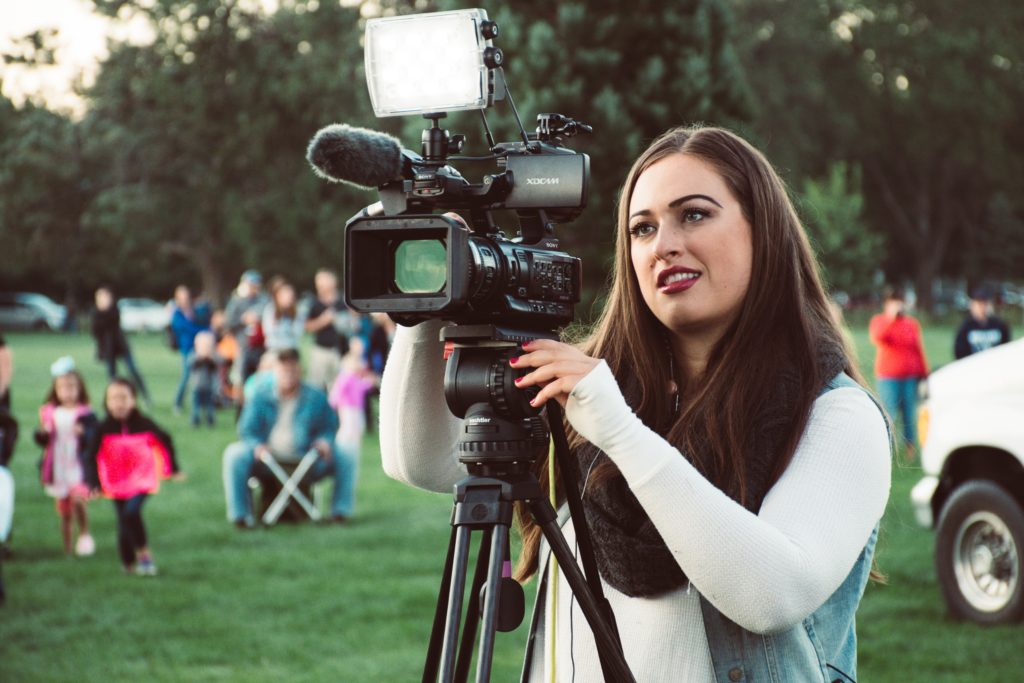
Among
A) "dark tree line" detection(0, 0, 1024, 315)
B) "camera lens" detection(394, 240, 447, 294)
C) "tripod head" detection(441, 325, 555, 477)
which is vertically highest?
"dark tree line" detection(0, 0, 1024, 315)

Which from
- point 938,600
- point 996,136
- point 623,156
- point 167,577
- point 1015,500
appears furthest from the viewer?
point 996,136

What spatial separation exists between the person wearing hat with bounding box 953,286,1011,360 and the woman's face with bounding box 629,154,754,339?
9.82 metres

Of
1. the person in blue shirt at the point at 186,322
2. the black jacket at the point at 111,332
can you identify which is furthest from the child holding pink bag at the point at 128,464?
the black jacket at the point at 111,332

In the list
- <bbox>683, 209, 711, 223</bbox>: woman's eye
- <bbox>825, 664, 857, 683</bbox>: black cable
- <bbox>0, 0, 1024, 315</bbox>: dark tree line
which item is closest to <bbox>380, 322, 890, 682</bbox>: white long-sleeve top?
<bbox>825, 664, 857, 683</bbox>: black cable

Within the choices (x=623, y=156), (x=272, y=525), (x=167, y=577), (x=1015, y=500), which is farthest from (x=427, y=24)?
(x=623, y=156)

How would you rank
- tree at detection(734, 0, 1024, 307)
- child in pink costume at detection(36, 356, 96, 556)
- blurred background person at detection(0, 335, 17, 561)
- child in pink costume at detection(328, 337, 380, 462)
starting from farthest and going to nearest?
tree at detection(734, 0, 1024, 307) → child in pink costume at detection(328, 337, 380, 462) → child in pink costume at detection(36, 356, 96, 556) → blurred background person at detection(0, 335, 17, 561)

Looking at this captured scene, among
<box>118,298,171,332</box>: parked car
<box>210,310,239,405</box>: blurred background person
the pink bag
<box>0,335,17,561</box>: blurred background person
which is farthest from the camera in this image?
<box>118,298,171,332</box>: parked car

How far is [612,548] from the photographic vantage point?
2.21 m

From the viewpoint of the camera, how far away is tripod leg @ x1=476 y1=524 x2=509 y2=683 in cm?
202

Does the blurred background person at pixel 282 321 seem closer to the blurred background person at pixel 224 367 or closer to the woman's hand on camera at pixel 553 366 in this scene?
the blurred background person at pixel 224 367

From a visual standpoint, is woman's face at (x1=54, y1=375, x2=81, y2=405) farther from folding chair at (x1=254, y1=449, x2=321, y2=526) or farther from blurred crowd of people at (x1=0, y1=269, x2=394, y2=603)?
folding chair at (x1=254, y1=449, x2=321, y2=526)

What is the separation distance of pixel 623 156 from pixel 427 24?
12.0 meters

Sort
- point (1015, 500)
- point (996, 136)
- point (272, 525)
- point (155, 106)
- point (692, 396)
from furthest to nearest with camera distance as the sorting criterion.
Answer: point (996, 136), point (155, 106), point (272, 525), point (1015, 500), point (692, 396)

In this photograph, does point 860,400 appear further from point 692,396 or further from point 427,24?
point 427,24
